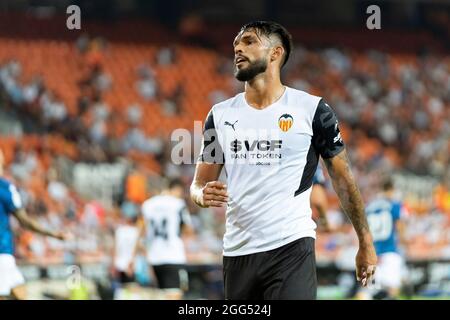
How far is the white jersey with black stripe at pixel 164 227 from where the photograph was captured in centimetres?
1222

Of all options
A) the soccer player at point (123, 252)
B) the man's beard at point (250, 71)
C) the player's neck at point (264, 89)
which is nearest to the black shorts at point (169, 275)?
the soccer player at point (123, 252)

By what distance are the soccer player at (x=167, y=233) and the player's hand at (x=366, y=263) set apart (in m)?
6.84

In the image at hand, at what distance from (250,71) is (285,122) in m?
0.35

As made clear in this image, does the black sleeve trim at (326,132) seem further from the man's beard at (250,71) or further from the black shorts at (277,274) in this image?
the black shorts at (277,274)

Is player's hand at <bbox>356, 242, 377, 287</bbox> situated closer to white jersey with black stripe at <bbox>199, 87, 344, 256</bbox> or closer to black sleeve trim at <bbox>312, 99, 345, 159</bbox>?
white jersey with black stripe at <bbox>199, 87, 344, 256</bbox>

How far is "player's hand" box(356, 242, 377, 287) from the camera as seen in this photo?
5344 millimetres

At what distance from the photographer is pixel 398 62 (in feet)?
90.4

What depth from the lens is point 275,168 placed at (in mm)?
5418

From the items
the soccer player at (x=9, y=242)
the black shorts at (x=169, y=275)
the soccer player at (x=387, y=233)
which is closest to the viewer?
the soccer player at (x=9, y=242)
